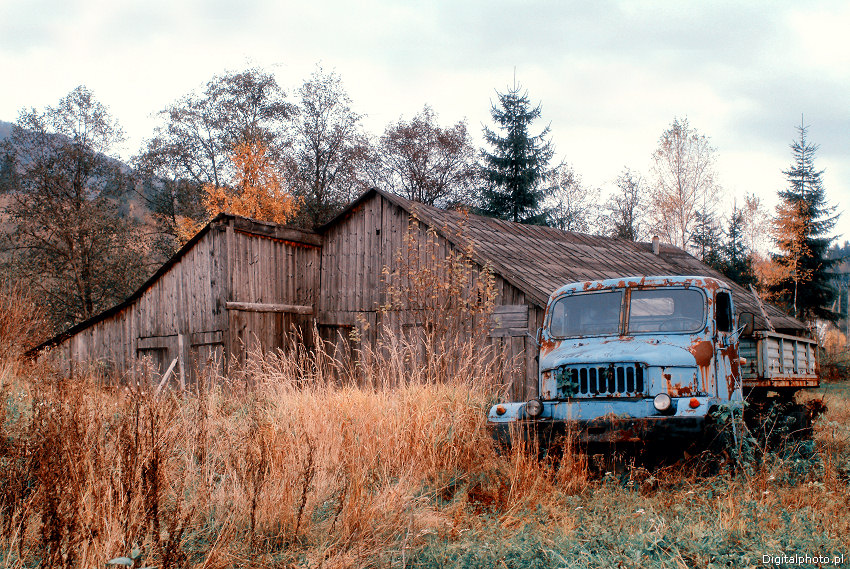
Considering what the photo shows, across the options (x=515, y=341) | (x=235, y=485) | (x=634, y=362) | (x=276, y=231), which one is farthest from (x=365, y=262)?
(x=235, y=485)

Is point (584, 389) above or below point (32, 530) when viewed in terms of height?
above

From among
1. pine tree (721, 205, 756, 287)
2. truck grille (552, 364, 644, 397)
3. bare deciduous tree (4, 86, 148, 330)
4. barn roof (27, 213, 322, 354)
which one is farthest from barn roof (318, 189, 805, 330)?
bare deciduous tree (4, 86, 148, 330)

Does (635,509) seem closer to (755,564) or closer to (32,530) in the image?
(755,564)

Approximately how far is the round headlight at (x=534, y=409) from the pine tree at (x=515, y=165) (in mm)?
25772

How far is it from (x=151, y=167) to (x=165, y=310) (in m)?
19.0

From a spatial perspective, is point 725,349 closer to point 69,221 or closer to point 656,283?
point 656,283

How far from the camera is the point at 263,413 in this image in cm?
772

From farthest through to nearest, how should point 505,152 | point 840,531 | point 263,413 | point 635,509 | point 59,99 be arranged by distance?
point 505,152 < point 59,99 < point 263,413 < point 635,509 < point 840,531

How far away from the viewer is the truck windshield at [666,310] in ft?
24.7

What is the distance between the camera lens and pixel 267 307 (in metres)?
16.3

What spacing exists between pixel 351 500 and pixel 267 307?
1175 centimetres

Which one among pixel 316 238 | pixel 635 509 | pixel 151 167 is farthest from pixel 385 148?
pixel 635 509

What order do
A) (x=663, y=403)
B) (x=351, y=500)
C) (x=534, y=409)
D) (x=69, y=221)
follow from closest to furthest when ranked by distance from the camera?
(x=351, y=500) → (x=663, y=403) → (x=534, y=409) → (x=69, y=221)

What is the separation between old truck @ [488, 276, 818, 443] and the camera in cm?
643
